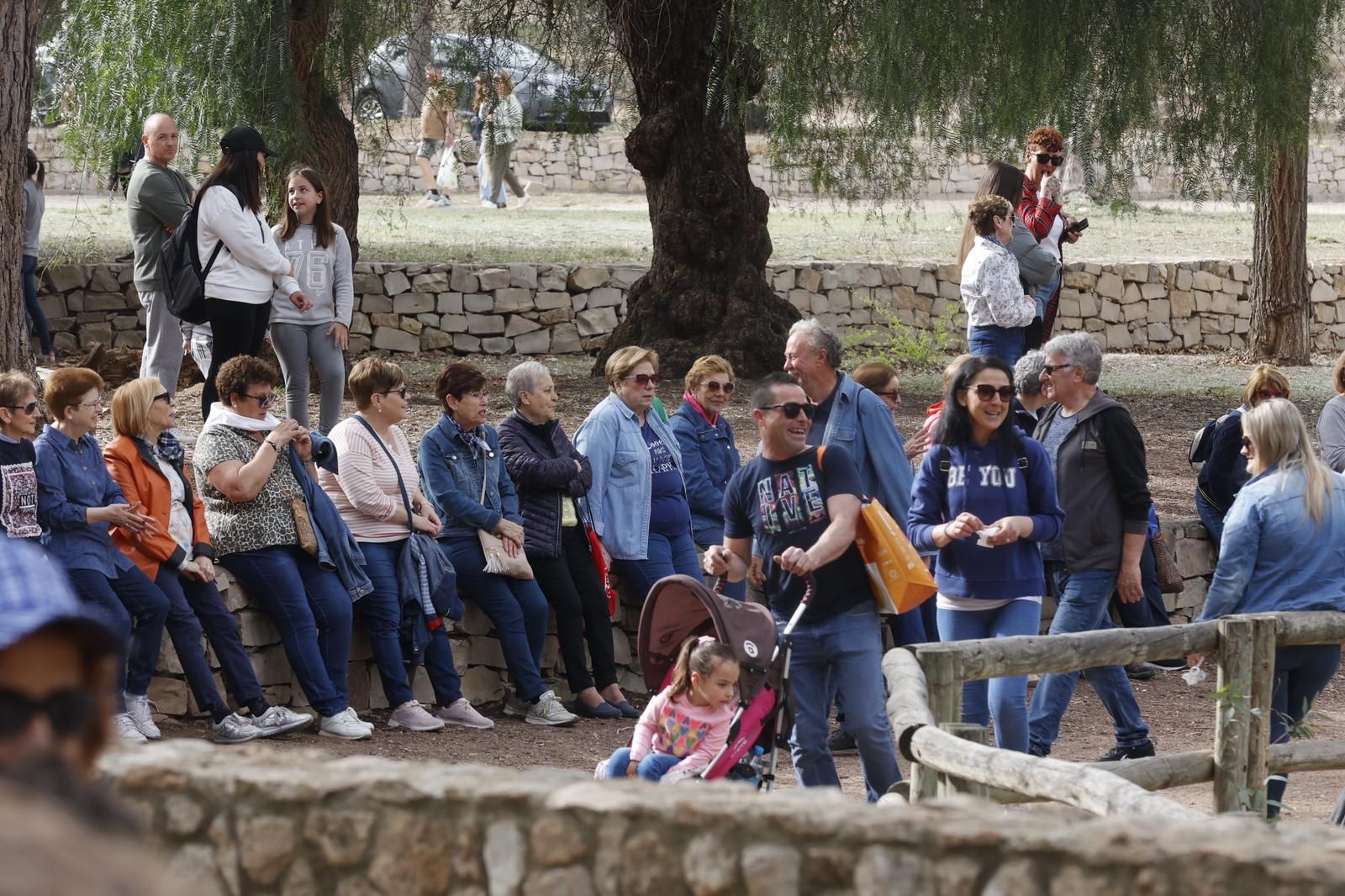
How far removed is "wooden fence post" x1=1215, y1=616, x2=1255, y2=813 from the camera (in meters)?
5.43

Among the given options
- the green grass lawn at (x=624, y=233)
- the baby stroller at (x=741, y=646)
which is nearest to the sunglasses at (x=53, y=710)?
the baby stroller at (x=741, y=646)

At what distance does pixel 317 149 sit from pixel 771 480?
6494mm

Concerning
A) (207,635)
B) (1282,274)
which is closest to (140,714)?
(207,635)

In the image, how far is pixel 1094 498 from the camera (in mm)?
6895

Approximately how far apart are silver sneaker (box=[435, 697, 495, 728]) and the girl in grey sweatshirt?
1811 millimetres

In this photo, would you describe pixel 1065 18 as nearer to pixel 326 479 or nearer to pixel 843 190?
pixel 843 190

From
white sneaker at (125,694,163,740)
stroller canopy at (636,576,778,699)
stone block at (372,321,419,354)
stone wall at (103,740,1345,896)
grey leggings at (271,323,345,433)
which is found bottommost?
white sneaker at (125,694,163,740)

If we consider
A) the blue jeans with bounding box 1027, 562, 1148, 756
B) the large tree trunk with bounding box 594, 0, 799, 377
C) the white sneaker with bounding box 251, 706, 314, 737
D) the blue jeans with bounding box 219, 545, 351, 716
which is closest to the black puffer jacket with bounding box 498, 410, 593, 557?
the blue jeans with bounding box 219, 545, 351, 716

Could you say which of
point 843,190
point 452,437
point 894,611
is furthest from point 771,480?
point 843,190

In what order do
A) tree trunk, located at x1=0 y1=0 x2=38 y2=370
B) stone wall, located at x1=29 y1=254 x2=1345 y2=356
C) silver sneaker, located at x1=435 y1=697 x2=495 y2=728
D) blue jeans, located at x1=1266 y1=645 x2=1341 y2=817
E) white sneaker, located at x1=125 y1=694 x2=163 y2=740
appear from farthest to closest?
1. stone wall, located at x1=29 y1=254 x2=1345 y2=356
2. tree trunk, located at x1=0 y1=0 x2=38 y2=370
3. silver sneaker, located at x1=435 y1=697 x2=495 y2=728
4. white sneaker, located at x1=125 y1=694 x2=163 y2=740
5. blue jeans, located at x1=1266 y1=645 x2=1341 y2=817

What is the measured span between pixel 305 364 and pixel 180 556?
2293 mm

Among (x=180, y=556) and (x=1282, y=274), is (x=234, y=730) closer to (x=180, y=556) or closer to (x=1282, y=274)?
(x=180, y=556)

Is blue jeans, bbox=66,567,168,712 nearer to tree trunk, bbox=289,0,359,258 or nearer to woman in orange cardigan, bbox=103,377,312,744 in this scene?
woman in orange cardigan, bbox=103,377,312,744

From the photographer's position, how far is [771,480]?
5.80 metres
